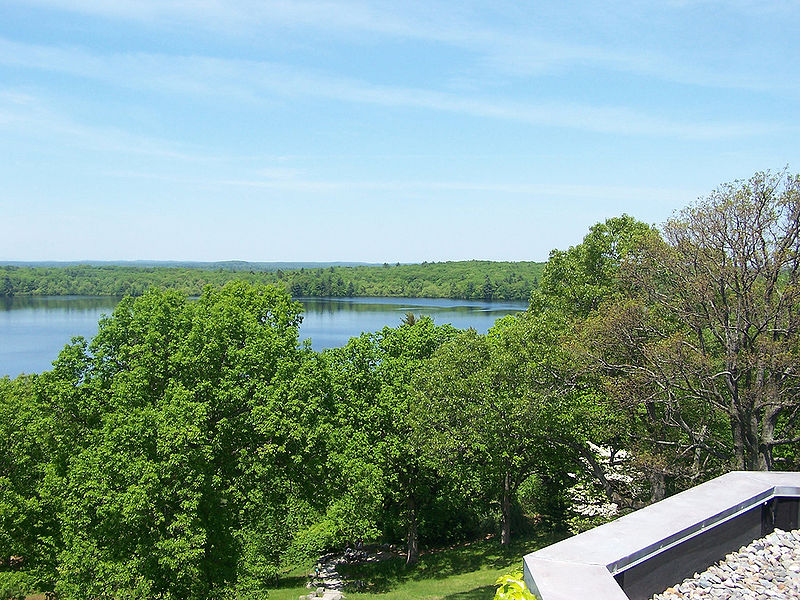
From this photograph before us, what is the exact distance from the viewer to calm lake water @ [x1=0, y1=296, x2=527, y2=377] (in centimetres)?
6625

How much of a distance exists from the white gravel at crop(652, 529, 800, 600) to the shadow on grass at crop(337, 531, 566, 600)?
12.4 meters

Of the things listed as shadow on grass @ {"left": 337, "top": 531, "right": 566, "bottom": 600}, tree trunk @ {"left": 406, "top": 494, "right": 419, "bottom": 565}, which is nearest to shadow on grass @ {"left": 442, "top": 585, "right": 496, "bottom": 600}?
shadow on grass @ {"left": 337, "top": 531, "right": 566, "bottom": 600}

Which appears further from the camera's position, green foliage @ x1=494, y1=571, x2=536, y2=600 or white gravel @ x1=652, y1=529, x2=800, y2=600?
white gravel @ x1=652, y1=529, x2=800, y2=600

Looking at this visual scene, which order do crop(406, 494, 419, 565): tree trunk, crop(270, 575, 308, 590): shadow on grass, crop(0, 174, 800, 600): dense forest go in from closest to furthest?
crop(0, 174, 800, 600): dense forest → crop(270, 575, 308, 590): shadow on grass → crop(406, 494, 419, 565): tree trunk

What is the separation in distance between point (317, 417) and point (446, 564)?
8.39m

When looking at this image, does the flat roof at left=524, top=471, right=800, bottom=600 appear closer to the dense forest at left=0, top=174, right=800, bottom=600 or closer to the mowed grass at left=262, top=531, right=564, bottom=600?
the dense forest at left=0, top=174, right=800, bottom=600

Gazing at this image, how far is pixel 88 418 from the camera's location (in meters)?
14.7

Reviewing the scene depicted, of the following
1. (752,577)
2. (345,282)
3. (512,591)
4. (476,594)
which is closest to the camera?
(512,591)

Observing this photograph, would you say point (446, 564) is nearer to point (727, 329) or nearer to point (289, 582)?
point (289, 582)

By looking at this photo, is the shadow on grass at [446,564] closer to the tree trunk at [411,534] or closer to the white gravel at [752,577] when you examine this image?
the tree trunk at [411,534]

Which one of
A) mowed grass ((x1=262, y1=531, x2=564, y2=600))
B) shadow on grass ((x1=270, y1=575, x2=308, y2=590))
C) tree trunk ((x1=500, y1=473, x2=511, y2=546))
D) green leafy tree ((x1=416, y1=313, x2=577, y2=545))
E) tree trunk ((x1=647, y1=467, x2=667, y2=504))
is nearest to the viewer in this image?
tree trunk ((x1=647, y1=467, x2=667, y2=504))

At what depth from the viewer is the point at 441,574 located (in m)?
19.4

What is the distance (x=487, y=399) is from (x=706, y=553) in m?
8.66

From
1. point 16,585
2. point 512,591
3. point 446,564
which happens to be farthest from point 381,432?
point 512,591
